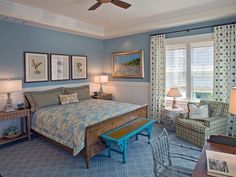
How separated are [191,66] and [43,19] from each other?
155 inches

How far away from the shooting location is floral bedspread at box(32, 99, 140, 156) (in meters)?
2.98

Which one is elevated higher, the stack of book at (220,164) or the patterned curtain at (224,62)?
the patterned curtain at (224,62)

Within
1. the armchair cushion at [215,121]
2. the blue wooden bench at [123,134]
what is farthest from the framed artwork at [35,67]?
the armchair cushion at [215,121]

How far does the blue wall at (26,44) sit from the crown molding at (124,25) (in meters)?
0.20

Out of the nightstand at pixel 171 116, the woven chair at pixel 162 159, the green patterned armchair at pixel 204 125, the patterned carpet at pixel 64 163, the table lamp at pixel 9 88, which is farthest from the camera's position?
the nightstand at pixel 171 116

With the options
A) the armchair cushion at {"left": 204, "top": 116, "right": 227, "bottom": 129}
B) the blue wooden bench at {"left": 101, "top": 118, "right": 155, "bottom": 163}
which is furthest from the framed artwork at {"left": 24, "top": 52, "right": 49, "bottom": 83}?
the armchair cushion at {"left": 204, "top": 116, "right": 227, "bottom": 129}

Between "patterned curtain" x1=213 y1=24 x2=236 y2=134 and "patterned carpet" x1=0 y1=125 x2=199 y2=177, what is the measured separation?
1.62 m

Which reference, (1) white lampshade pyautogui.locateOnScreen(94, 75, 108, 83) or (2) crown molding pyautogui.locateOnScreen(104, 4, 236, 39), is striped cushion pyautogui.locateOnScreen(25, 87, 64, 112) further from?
(2) crown molding pyautogui.locateOnScreen(104, 4, 236, 39)

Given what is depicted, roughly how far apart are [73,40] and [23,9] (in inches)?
71.2

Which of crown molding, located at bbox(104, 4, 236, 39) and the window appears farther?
the window

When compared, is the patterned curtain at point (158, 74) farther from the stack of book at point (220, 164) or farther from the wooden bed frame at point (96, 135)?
the stack of book at point (220, 164)

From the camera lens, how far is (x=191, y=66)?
4.73 metres

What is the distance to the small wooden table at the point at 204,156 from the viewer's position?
51.4 inches

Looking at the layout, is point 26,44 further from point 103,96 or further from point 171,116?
point 171,116
